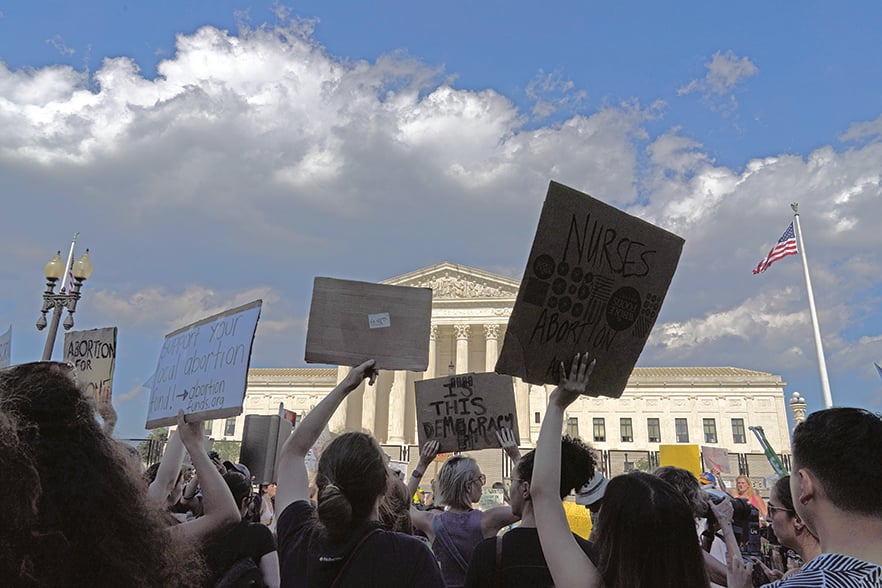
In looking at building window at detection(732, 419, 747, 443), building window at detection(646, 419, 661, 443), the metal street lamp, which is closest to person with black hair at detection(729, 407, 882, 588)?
the metal street lamp

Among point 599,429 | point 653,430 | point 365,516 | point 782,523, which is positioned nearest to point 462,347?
point 599,429

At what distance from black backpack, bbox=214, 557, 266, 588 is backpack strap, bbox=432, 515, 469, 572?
1342 millimetres

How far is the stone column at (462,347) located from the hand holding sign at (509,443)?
163 ft

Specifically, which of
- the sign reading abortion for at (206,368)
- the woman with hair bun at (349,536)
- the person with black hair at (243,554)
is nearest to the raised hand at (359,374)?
the woman with hair bun at (349,536)

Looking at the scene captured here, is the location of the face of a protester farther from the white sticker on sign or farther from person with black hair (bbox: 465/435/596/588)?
the white sticker on sign

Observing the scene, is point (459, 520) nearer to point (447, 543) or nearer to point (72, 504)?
point (447, 543)

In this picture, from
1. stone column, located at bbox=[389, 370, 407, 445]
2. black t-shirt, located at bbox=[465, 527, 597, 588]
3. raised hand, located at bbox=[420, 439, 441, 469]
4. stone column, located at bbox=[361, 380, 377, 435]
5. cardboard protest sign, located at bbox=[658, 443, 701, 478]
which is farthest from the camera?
stone column, located at bbox=[361, 380, 377, 435]

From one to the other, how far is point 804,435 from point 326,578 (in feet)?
5.92

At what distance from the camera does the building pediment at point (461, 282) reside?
196 feet

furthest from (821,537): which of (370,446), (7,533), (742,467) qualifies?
(742,467)

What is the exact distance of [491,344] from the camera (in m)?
56.2

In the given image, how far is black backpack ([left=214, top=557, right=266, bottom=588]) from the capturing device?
3281 mm

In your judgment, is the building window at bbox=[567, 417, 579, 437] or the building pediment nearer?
the building pediment

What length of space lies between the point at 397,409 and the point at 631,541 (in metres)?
54.8
